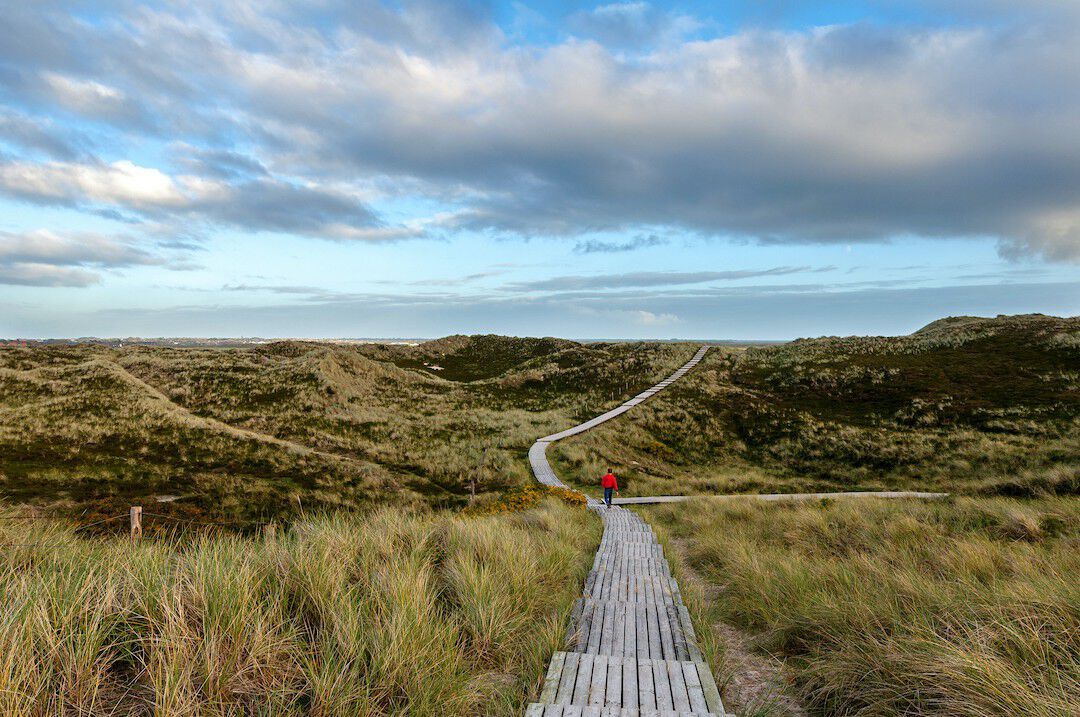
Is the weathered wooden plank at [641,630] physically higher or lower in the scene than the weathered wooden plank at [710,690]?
lower

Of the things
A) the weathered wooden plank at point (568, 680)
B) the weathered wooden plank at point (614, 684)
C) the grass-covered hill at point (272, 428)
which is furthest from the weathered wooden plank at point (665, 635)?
the grass-covered hill at point (272, 428)

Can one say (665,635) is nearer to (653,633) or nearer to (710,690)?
(653,633)

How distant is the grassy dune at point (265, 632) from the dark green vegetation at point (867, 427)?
18.4 m

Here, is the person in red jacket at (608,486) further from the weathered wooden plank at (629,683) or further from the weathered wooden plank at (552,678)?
the weathered wooden plank at (552,678)

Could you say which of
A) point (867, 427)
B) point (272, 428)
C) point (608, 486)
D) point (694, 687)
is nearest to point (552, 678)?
point (694, 687)

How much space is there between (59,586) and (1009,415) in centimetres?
4479

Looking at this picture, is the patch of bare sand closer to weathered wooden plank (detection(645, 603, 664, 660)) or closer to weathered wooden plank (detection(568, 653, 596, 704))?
weathered wooden plank (detection(645, 603, 664, 660))

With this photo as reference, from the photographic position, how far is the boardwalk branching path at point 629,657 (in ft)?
12.9

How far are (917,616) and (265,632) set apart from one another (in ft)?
18.9

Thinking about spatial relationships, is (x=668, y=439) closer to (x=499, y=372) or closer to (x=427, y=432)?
(x=427, y=432)

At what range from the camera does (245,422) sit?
35.4m

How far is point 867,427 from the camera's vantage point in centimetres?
3362

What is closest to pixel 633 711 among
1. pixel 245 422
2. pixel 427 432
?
pixel 427 432

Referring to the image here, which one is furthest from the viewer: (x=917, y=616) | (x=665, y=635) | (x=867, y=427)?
(x=867, y=427)
